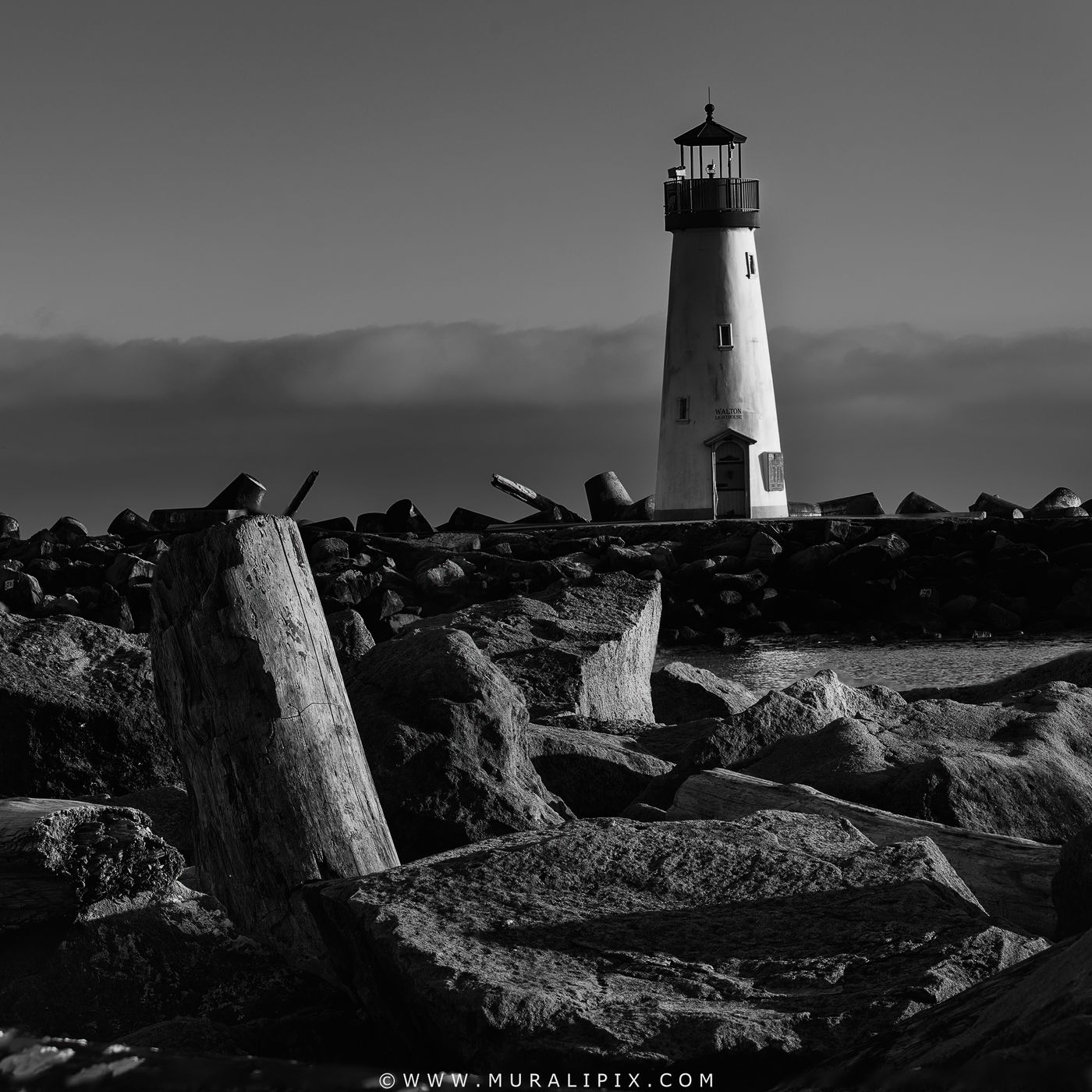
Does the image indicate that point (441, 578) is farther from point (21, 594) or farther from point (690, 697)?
point (690, 697)

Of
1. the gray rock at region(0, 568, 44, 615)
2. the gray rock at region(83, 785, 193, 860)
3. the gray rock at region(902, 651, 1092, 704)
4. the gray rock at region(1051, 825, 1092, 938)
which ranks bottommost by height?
the gray rock at region(1051, 825, 1092, 938)

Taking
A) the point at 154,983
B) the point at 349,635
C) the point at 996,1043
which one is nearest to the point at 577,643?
the point at 349,635

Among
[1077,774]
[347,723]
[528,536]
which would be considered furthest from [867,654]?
[347,723]

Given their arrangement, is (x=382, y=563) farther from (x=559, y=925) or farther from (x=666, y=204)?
(x=559, y=925)

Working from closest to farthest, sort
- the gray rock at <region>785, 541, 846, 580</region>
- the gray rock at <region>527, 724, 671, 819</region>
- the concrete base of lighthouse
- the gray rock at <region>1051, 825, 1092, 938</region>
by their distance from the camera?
the gray rock at <region>1051, 825, 1092, 938</region>
the gray rock at <region>527, 724, 671, 819</region>
the gray rock at <region>785, 541, 846, 580</region>
the concrete base of lighthouse

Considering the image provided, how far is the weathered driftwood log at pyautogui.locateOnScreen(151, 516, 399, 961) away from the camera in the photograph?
3869 millimetres

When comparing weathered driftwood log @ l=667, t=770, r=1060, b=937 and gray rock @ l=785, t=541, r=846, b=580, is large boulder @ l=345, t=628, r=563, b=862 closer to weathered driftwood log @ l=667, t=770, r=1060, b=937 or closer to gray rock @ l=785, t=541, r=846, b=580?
weathered driftwood log @ l=667, t=770, r=1060, b=937

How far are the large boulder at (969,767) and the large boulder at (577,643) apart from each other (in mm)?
2038

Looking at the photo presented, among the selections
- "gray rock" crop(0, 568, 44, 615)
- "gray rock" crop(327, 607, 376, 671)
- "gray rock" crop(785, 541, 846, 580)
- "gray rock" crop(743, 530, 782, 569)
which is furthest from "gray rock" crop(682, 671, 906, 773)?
"gray rock" crop(0, 568, 44, 615)

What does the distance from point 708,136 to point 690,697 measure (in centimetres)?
2569

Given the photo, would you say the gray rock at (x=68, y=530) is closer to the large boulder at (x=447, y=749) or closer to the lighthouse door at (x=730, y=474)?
the lighthouse door at (x=730, y=474)

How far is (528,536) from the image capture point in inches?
1185

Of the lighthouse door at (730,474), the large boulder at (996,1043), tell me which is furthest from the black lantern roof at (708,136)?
the large boulder at (996,1043)

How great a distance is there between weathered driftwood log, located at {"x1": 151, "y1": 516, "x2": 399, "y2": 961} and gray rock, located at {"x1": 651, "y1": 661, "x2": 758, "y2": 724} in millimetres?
5691
